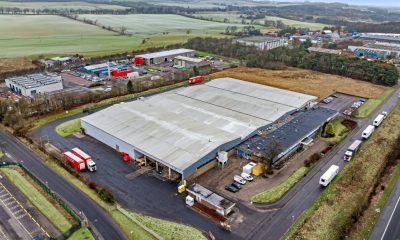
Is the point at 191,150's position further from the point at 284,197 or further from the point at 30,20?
the point at 30,20

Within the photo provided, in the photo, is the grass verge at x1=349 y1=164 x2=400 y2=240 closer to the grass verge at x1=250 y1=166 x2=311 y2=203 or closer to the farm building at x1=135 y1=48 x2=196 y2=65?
the grass verge at x1=250 y1=166 x2=311 y2=203

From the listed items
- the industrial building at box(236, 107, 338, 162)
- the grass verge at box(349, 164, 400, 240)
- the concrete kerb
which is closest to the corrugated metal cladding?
the industrial building at box(236, 107, 338, 162)

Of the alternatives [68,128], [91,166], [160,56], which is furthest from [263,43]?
[91,166]

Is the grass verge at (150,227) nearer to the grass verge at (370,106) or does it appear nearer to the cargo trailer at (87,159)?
the cargo trailer at (87,159)

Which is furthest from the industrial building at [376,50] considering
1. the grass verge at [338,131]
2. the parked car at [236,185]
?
the parked car at [236,185]

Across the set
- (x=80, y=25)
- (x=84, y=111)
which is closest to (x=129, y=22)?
(x=80, y=25)

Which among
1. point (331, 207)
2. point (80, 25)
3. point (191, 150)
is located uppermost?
point (80, 25)

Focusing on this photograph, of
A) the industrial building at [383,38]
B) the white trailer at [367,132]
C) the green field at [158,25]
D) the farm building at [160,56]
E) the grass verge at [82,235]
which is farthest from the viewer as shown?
the green field at [158,25]
